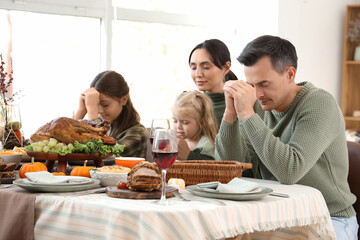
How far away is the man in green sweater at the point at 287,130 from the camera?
1947 millimetres

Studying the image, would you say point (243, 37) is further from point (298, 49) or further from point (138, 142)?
point (138, 142)

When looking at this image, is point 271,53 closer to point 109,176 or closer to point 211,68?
point 109,176

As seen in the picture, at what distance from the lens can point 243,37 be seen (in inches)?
206

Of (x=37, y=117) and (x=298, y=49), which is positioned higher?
(x=298, y=49)

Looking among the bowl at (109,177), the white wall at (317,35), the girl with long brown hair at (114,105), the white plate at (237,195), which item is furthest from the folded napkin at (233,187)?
the white wall at (317,35)

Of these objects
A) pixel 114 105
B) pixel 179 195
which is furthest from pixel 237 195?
pixel 114 105

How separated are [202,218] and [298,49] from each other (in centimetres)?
400

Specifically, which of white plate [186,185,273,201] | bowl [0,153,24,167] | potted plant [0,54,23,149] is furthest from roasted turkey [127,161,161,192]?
potted plant [0,54,23,149]

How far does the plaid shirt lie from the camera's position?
303cm

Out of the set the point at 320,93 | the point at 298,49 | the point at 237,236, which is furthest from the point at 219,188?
the point at 298,49

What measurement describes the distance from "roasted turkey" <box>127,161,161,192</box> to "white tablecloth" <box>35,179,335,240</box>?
0.07 m

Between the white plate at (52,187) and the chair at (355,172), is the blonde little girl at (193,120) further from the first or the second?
the white plate at (52,187)

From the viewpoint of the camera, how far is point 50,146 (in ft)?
6.52

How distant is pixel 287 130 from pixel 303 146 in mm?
246
